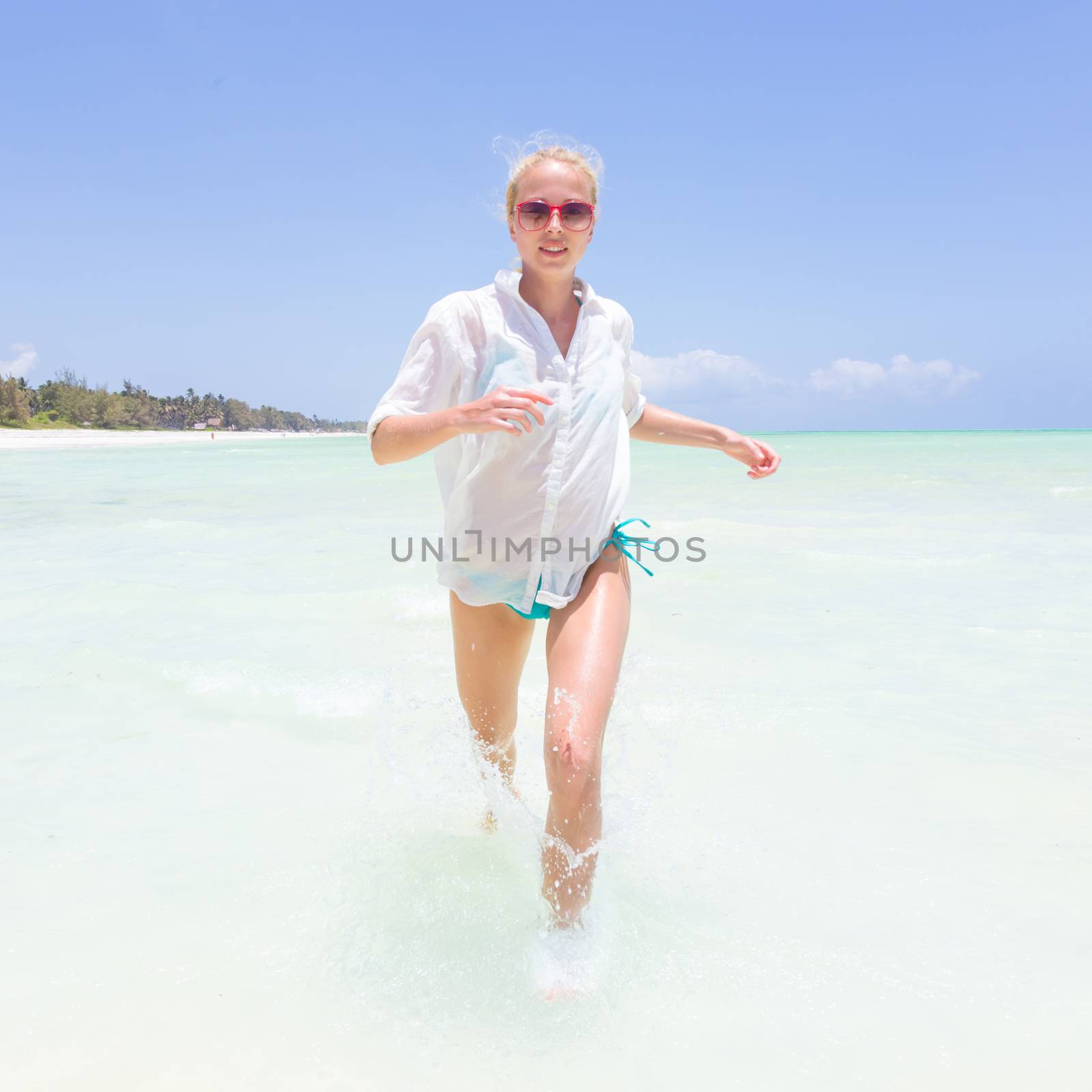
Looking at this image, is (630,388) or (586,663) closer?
(586,663)

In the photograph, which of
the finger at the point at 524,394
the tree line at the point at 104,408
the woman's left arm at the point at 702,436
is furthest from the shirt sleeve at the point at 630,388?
the tree line at the point at 104,408

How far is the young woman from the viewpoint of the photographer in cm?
219

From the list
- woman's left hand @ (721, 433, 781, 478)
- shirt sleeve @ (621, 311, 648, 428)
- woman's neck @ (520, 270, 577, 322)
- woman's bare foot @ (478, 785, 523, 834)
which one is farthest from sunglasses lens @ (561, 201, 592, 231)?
woman's bare foot @ (478, 785, 523, 834)

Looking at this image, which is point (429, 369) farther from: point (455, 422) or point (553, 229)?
point (553, 229)

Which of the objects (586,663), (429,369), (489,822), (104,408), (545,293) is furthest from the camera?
(104,408)

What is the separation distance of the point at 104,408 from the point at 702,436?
102 meters

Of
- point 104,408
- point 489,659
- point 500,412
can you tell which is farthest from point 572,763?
point 104,408

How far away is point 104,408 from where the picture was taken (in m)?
91.8

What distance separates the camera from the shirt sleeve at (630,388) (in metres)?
2.63

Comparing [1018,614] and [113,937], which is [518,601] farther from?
[1018,614]

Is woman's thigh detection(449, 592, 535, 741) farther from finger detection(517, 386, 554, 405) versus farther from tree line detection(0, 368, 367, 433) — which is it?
tree line detection(0, 368, 367, 433)

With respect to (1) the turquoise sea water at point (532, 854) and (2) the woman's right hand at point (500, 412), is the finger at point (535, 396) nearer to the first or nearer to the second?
(2) the woman's right hand at point (500, 412)

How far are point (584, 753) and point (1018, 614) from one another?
4.70 meters

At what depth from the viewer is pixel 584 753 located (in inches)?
82.6
